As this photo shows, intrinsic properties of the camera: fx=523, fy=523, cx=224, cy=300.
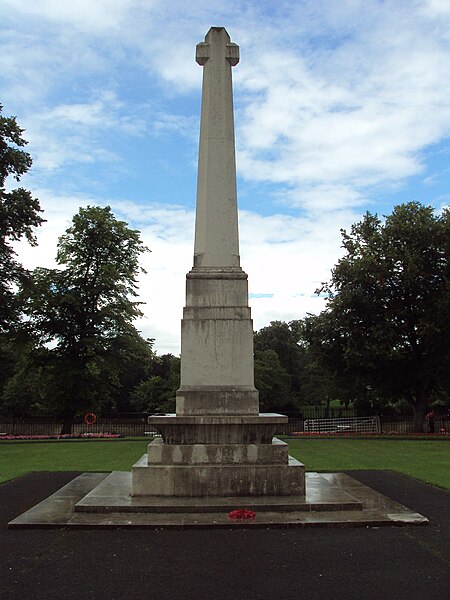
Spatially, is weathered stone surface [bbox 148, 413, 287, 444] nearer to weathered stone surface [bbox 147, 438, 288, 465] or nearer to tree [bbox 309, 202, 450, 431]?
weathered stone surface [bbox 147, 438, 288, 465]

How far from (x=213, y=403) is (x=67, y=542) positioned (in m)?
3.26

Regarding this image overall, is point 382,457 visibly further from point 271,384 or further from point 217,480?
point 271,384

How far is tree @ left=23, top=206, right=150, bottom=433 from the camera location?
28312mm

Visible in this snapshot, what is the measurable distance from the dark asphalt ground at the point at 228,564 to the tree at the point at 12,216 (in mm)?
20400

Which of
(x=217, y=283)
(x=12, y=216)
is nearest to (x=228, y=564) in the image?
(x=217, y=283)

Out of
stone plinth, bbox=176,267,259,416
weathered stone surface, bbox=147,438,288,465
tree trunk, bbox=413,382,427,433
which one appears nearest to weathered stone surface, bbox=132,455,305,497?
weathered stone surface, bbox=147,438,288,465

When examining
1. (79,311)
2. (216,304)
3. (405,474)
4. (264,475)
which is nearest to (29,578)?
(264,475)

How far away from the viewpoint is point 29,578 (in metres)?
5.11

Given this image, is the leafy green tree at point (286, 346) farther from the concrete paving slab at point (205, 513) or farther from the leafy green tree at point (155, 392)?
the concrete paving slab at point (205, 513)

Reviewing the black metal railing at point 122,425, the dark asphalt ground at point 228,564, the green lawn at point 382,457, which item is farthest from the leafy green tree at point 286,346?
the dark asphalt ground at point 228,564

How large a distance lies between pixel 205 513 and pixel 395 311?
22516 mm

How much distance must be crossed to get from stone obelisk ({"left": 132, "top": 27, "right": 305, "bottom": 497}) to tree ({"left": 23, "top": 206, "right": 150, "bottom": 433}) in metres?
19.5

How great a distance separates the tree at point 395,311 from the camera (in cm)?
2666

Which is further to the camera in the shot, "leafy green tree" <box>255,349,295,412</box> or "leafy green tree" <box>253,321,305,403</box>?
"leafy green tree" <box>253,321,305,403</box>
